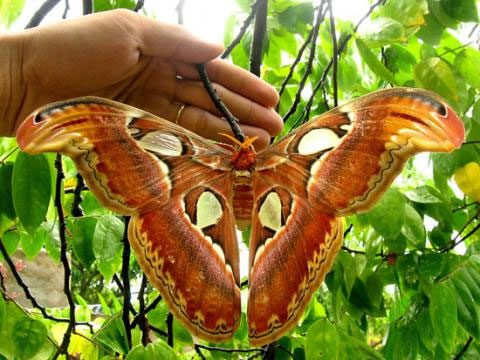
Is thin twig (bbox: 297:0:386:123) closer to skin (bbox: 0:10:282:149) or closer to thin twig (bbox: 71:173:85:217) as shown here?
skin (bbox: 0:10:282:149)

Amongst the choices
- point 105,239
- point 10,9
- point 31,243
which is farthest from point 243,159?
point 31,243

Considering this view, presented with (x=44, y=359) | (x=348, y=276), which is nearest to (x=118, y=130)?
(x=44, y=359)

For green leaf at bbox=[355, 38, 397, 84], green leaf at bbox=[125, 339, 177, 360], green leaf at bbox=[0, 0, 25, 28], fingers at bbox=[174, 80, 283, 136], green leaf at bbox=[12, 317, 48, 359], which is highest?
green leaf at bbox=[355, 38, 397, 84]

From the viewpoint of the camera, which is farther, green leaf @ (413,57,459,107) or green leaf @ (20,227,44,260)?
green leaf @ (20,227,44,260)

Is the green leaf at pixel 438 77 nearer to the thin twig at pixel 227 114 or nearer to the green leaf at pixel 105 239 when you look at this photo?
the thin twig at pixel 227 114

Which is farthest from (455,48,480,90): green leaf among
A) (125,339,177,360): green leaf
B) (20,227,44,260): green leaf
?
(20,227,44,260): green leaf

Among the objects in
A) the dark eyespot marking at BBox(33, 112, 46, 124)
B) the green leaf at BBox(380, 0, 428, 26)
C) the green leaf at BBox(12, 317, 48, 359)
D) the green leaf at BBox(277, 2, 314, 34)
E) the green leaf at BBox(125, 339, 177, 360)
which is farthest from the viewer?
the green leaf at BBox(277, 2, 314, 34)

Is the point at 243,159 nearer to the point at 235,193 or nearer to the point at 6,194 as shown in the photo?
the point at 235,193

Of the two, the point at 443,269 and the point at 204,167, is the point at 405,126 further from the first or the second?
the point at 443,269
